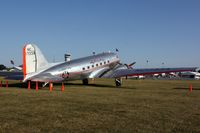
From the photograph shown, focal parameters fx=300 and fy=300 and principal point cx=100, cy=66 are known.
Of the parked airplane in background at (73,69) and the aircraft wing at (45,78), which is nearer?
the aircraft wing at (45,78)

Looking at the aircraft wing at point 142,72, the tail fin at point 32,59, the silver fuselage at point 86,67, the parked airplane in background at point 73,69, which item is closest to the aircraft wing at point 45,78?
the parked airplane in background at point 73,69

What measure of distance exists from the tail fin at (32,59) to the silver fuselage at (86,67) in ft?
3.56

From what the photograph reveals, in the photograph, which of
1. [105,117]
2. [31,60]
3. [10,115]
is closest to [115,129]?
[105,117]

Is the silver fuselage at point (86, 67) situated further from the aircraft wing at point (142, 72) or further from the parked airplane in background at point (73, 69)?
the aircraft wing at point (142, 72)

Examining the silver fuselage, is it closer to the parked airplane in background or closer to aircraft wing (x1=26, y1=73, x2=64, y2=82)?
the parked airplane in background

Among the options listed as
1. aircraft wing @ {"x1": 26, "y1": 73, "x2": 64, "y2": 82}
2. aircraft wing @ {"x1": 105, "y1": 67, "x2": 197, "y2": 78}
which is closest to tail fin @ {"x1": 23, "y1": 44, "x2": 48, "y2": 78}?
aircraft wing @ {"x1": 26, "y1": 73, "x2": 64, "y2": 82}

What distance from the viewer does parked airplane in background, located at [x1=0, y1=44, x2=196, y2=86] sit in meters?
30.9

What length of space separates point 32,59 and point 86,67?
740 centimetres

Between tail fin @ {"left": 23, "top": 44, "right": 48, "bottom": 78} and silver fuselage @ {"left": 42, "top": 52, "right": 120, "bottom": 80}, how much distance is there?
1.08 metres

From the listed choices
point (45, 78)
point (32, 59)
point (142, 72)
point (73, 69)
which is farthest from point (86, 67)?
point (32, 59)

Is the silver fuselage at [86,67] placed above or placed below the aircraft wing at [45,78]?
above

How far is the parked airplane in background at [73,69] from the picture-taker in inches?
1217

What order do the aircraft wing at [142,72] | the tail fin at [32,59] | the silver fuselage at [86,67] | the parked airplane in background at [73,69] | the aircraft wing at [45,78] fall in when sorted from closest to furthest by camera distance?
the aircraft wing at [45,78] → the tail fin at [32,59] → the parked airplane in background at [73,69] → the silver fuselage at [86,67] → the aircraft wing at [142,72]

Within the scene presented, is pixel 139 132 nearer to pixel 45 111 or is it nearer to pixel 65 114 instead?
pixel 65 114
